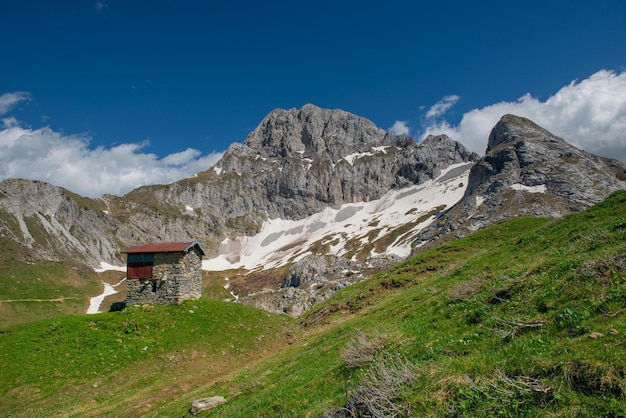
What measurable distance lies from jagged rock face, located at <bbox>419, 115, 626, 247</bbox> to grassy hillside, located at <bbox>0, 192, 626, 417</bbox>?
7594cm

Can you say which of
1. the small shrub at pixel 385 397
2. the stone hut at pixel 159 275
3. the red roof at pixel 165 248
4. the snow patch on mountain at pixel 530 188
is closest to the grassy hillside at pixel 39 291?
the stone hut at pixel 159 275

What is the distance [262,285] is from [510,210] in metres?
109

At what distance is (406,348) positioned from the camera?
490 inches

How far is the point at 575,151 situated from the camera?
143 metres

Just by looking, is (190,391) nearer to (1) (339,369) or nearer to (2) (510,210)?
(1) (339,369)

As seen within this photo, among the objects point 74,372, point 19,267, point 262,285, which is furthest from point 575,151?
point 19,267

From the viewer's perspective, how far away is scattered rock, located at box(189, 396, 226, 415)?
1672 centimetres

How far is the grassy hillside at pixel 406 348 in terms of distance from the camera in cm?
715

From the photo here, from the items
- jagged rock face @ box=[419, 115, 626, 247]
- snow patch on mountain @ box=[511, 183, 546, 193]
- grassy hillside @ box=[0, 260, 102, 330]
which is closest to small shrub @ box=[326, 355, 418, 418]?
grassy hillside @ box=[0, 260, 102, 330]

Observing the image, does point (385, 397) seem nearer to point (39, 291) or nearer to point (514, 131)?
point (39, 291)

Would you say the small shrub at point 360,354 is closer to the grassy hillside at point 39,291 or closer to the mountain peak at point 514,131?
the grassy hillside at point 39,291

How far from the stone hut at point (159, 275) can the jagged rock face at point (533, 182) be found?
78.2 m

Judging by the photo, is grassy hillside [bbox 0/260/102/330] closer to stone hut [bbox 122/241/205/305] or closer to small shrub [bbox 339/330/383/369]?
stone hut [bbox 122/241/205/305]

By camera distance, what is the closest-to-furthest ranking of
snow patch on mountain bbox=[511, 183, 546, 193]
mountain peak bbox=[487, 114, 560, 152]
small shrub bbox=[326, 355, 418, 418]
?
small shrub bbox=[326, 355, 418, 418] < snow patch on mountain bbox=[511, 183, 546, 193] < mountain peak bbox=[487, 114, 560, 152]
